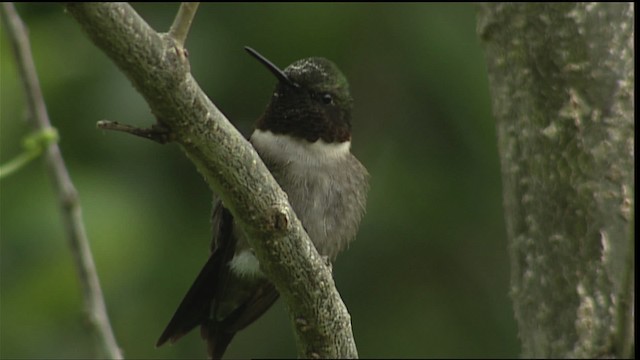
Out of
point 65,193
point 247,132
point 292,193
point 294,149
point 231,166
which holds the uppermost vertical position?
point 65,193

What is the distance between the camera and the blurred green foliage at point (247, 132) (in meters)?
5.48

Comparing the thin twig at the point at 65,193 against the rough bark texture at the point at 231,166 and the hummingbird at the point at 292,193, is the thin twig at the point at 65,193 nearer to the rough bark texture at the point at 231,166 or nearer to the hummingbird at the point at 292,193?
the rough bark texture at the point at 231,166

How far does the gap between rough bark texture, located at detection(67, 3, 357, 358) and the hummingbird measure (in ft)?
3.74

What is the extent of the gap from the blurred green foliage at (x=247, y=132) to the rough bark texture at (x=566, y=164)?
3.22m

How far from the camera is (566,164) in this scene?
2266mm

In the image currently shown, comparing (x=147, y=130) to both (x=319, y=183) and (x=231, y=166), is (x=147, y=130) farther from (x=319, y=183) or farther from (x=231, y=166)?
(x=319, y=183)

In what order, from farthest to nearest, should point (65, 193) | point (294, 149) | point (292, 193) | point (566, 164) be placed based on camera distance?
point (294, 149), point (292, 193), point (566, 164), point (65, 193)

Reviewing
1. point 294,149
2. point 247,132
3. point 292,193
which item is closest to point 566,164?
point 292,193

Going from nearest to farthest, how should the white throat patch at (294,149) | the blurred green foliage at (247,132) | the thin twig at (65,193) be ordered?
the thin twig at (65,193)
the white throat patch at (294,149)
the blurred green foliage at (247,132)

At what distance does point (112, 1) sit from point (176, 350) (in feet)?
13.2

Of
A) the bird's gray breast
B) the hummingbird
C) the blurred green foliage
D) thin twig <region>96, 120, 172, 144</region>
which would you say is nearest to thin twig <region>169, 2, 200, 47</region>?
thin twig <region>96, 120, 172, 144</region>

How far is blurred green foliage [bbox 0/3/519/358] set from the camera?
548 centimetres

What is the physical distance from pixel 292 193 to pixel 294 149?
19cm

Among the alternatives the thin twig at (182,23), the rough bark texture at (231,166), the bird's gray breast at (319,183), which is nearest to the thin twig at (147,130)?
the rough bark texture at (231,166)
